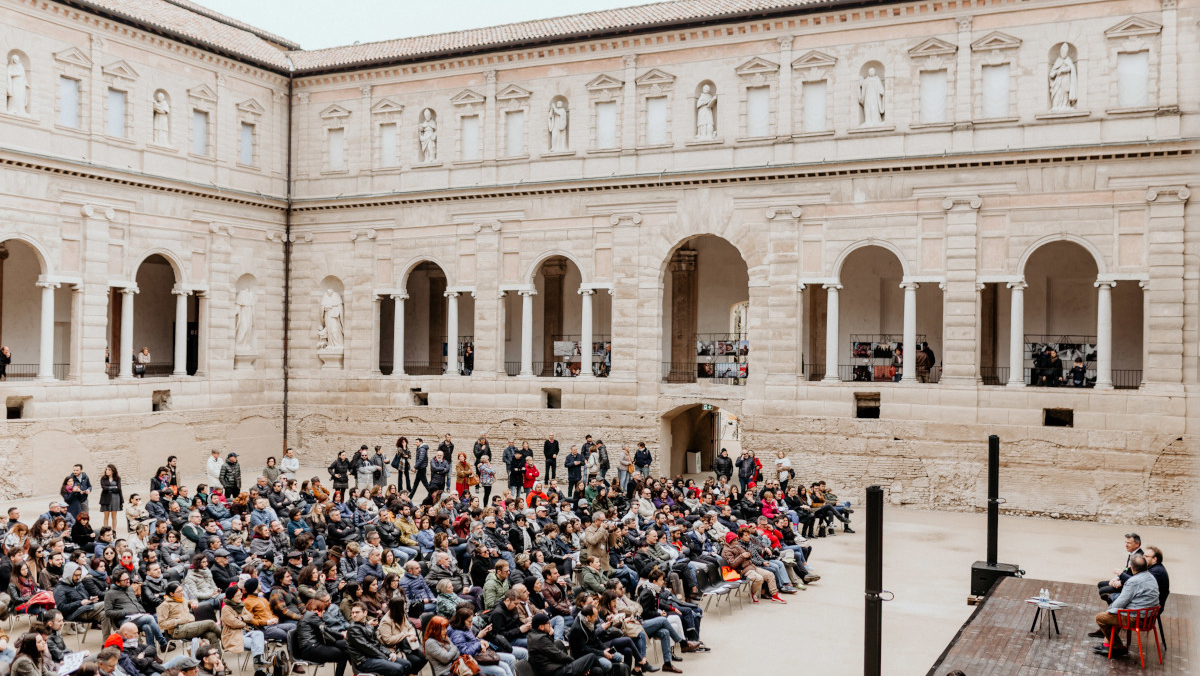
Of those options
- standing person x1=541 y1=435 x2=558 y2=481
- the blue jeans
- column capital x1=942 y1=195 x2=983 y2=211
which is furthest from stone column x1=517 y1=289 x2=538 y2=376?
the blue jeans

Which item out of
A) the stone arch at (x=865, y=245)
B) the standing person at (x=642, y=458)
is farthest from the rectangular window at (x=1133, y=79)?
the standing person at (x=642, y=458)

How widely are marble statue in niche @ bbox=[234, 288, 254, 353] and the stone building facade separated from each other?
105 mm

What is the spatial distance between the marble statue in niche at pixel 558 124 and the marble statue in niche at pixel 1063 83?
14739 millimetres

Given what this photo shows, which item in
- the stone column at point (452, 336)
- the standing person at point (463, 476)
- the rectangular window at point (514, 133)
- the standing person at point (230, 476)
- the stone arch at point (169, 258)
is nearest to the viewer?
the standing person at point (230, 476)

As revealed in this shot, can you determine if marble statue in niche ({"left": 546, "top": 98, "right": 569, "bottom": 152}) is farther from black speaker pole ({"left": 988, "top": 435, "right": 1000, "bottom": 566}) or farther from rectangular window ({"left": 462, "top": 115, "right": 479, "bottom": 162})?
black speaker pole ({"left": 988, "top": 435, "right": 1000, "bottom": 566})

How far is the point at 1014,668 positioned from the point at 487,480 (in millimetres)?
15656

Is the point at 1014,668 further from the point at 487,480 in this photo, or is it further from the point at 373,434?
the point at 373,434

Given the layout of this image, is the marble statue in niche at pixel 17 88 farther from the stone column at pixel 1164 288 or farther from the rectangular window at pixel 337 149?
the stone column at pixel 1164 288

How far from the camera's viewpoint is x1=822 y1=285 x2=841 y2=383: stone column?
29.4 meters

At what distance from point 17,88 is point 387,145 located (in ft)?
38.1

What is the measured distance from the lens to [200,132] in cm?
3344

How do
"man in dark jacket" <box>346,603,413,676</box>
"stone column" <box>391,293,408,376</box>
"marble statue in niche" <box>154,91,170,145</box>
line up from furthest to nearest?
"stone column" <box>391,293,408,376</box>, "marble statue in niche" <box>154,91,170,145</box>, "man in dark jacket" <box>346,603,413,676</box>

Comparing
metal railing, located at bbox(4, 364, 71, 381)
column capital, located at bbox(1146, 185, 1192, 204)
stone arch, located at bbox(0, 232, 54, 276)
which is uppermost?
column capital, located at bbox(1146, 185, 1192, 204)

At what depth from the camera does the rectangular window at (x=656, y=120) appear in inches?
1248
